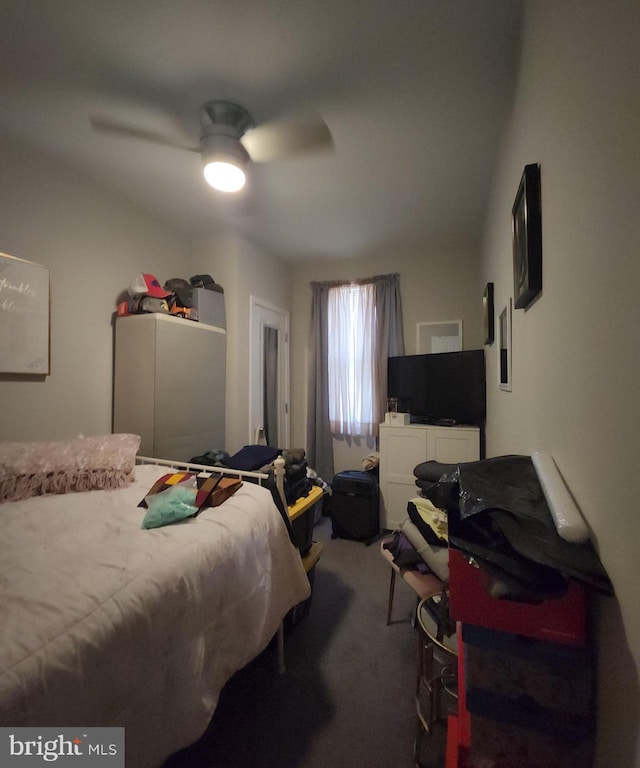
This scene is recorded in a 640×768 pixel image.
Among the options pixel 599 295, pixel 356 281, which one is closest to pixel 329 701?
pixel 599 295

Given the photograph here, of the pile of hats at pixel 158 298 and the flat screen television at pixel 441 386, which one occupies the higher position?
the pile of hats at pixel 158 298

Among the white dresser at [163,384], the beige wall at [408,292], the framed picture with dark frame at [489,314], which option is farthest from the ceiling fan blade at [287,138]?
the beige wall at [408,292]

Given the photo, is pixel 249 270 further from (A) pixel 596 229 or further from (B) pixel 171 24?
(A) pixel 596 229

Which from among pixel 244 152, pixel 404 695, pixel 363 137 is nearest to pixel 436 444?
pixel 404 695

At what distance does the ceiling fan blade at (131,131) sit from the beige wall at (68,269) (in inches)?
21.5

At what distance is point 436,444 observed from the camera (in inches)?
109

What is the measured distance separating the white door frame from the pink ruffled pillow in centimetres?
139

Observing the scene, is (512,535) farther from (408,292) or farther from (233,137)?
(408,292)

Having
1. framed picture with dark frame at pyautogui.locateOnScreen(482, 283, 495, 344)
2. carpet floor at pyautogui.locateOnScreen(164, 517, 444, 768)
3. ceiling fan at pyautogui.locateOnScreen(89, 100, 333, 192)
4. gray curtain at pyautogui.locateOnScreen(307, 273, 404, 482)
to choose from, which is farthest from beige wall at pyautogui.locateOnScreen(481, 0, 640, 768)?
gray curtain at pyautogui.locateOnScreen(307, 273, 404, 482)

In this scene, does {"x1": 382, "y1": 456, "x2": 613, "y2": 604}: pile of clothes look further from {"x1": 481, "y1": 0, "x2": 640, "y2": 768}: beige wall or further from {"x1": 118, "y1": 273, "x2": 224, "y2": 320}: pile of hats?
{"x1": 118, "y1": 273, "x2": 224, "y2": 320}: pile of hats

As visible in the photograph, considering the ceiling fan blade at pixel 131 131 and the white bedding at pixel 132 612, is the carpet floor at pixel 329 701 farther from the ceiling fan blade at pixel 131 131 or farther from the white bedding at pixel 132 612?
the ceiling fan blade at pixel 131 131

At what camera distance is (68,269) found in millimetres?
2061

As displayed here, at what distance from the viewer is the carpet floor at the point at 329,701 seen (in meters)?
1.15

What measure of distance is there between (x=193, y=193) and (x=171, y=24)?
1.19 m
